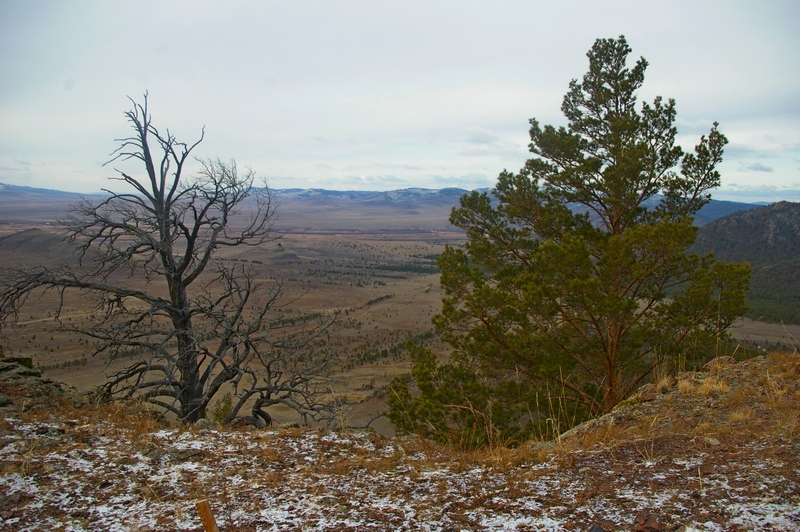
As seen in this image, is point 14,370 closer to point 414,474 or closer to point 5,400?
point 5,400

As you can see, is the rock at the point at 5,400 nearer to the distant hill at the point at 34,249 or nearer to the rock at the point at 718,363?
the rock at the point at 718,363

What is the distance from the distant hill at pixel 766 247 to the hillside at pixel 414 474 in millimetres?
37373

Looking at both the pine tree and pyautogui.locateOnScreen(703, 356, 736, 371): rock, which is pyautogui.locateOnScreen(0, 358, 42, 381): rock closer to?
the pine tree

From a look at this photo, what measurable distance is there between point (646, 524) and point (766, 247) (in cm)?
6022

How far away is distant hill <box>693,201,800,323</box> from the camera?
123 feet

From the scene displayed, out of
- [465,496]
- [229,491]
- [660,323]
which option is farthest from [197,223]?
[660,323]

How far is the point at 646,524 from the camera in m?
2.57

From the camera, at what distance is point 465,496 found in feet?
10.4

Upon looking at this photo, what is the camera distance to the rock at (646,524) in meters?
2.54

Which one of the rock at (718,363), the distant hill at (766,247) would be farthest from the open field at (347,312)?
the distant hill at (766,247)

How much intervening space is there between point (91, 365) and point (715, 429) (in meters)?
24.4

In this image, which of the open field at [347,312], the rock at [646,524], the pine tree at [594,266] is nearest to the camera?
the rock at [646,524]

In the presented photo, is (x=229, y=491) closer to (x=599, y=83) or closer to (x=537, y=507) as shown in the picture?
(x=537, y=507)

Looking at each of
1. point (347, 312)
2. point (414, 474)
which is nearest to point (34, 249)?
point (347, 312)
